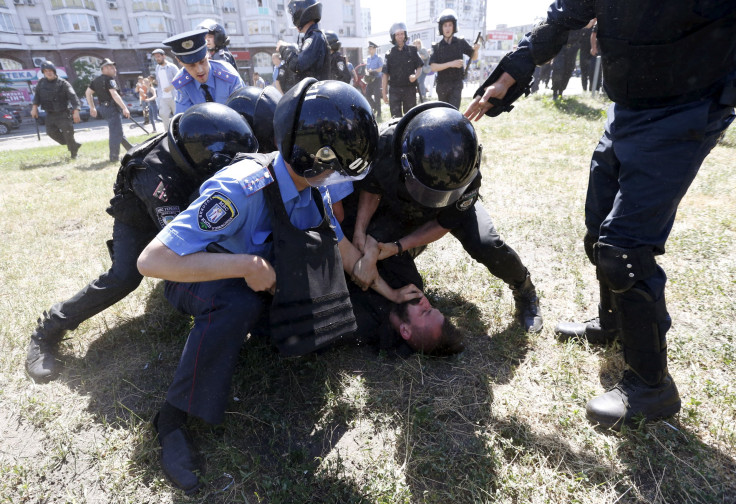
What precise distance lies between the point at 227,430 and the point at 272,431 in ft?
0.68

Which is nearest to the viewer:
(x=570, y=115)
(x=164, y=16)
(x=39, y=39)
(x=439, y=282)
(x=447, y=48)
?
(x=439, y=282)

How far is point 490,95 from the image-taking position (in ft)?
7.38

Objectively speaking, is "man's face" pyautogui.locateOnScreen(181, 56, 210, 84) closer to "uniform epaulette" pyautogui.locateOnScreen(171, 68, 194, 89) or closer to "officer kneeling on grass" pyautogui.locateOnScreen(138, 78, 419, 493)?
"uniform epaulette" pyautogui.locateOnScreen(171, 68, 194, 89)

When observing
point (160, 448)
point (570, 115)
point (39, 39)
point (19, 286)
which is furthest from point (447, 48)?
point (39, 39)

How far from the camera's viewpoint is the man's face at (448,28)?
22.7ft

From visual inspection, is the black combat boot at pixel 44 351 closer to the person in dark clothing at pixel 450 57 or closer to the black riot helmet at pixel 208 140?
the black riot helmet at pixel 208 140

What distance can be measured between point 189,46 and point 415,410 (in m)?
3.60

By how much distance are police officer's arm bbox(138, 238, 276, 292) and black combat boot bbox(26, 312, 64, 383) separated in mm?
1314

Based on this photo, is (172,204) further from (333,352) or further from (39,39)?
(39,39)

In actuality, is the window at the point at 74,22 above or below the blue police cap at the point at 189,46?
above

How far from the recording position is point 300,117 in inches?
Result: 71.4

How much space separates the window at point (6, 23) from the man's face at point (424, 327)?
41.2 metres

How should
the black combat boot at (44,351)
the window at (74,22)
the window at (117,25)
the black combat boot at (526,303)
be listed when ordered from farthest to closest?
the window at (117,25)
the window at (74,22)
the black combat boot at (526,303)
the black combat boot at (44,351)

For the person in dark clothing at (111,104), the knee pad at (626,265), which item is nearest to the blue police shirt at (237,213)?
the knee pad at (626,265)
